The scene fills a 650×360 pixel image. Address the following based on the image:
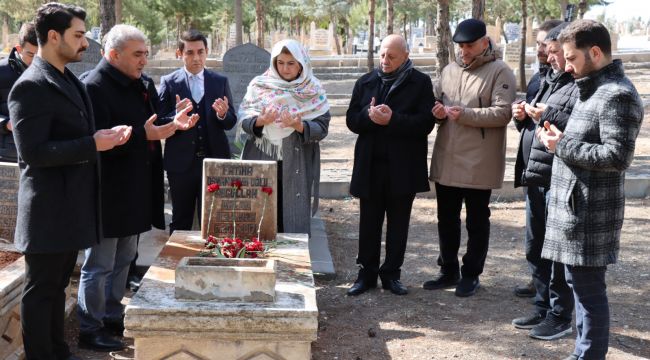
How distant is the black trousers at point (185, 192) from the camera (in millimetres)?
5570

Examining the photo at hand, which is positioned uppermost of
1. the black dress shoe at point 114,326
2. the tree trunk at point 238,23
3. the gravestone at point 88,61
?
the tree trunk at point 238,23

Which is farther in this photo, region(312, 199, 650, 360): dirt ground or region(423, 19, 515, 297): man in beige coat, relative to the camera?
region(423, 19, 515, 297): man in beige coat

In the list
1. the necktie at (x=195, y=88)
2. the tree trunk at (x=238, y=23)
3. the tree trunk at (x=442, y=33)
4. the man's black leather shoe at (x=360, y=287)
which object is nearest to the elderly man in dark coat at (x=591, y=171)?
the man's black leather shoe at (x=360, y=287)

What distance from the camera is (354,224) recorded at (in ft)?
26.4

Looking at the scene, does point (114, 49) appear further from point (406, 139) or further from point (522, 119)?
point (522, 119)

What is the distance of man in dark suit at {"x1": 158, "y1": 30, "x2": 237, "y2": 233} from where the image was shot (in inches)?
219

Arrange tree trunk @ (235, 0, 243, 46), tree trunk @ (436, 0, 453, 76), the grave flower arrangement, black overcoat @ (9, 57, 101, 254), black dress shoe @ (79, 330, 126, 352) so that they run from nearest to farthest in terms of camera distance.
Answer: black overcoat @ (9, 57, 101, 254) < the grave flower arrangement < black dress shoe @ (79, 330, 126, 352) < tree trunk @ (436, 0, 453, 76) < tree trunk @ (235, 0, 243, 46)

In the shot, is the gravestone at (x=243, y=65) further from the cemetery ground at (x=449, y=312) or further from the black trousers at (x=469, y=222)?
the black trousers at (x=469, y=222)

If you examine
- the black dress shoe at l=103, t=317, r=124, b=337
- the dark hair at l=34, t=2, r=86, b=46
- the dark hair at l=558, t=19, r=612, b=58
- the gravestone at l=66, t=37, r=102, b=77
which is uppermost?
the dark hair at l=34, t=2, r=86, b=46

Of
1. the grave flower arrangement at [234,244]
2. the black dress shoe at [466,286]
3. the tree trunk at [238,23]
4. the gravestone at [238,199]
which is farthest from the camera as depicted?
the tree trunk at [238,23]

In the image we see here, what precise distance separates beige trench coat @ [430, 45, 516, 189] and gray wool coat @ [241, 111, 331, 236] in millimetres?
949

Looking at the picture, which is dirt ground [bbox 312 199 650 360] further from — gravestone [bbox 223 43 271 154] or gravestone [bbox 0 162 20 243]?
gravestone [bbox 223 43 271 154]

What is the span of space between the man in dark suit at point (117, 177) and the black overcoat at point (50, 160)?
0.65 metres

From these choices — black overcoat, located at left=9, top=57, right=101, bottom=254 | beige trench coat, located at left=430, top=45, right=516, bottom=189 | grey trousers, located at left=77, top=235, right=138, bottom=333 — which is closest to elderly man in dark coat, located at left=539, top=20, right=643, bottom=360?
beige trench coat, located at left=430, top=45, right=516, bottom=189
